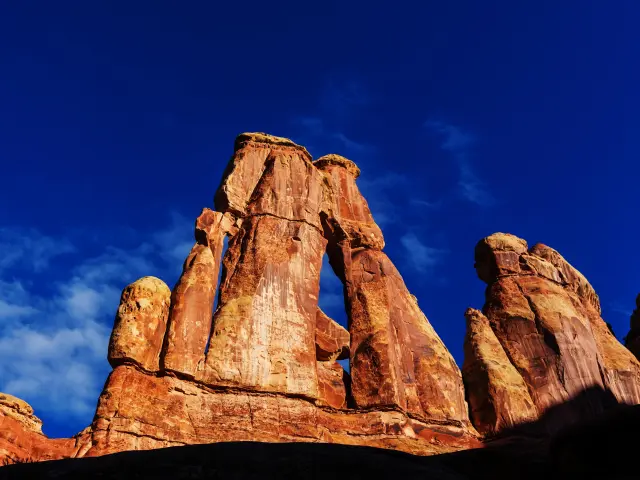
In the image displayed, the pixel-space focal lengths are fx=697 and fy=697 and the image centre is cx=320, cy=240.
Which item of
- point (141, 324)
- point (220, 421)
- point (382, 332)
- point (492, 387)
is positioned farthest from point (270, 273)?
point (492, 387)

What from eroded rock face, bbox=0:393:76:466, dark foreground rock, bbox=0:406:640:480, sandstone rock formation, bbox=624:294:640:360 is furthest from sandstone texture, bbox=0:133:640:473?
dark foreground rock, bbox=0:406:640:480

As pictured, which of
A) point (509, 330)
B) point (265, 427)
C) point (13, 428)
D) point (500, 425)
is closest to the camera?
point (13, 428)

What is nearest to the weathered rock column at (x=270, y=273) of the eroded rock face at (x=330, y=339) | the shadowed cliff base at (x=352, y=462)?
the eroded rock face at (x=330, y=339)

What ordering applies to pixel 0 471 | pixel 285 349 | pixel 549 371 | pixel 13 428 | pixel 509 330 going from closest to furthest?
pixel 0 471 → pixel 13 428 → pixel 285 349 → pixel 549 371 → pixel 509 330

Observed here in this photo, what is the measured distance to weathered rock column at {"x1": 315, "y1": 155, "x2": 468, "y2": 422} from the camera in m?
36.2

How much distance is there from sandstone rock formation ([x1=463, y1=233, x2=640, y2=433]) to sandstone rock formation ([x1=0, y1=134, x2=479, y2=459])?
2.30 m

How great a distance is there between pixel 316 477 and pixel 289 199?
31.2 m

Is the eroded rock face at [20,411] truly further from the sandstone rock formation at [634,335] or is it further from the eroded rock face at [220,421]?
the sandstone rock formation at [634,335]

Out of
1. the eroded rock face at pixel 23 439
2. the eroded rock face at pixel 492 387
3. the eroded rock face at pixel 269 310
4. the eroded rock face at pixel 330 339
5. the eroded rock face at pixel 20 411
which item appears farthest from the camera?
the eroded rock face at pixel 492 387

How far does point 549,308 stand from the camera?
45.6 metres

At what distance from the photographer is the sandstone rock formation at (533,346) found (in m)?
39.6

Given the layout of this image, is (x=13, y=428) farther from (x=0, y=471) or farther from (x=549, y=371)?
(x=549, y=371)

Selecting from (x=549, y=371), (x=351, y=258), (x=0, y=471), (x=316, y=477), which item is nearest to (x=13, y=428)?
(x=0, y=471)

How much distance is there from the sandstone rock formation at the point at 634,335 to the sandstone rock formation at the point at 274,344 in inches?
922
